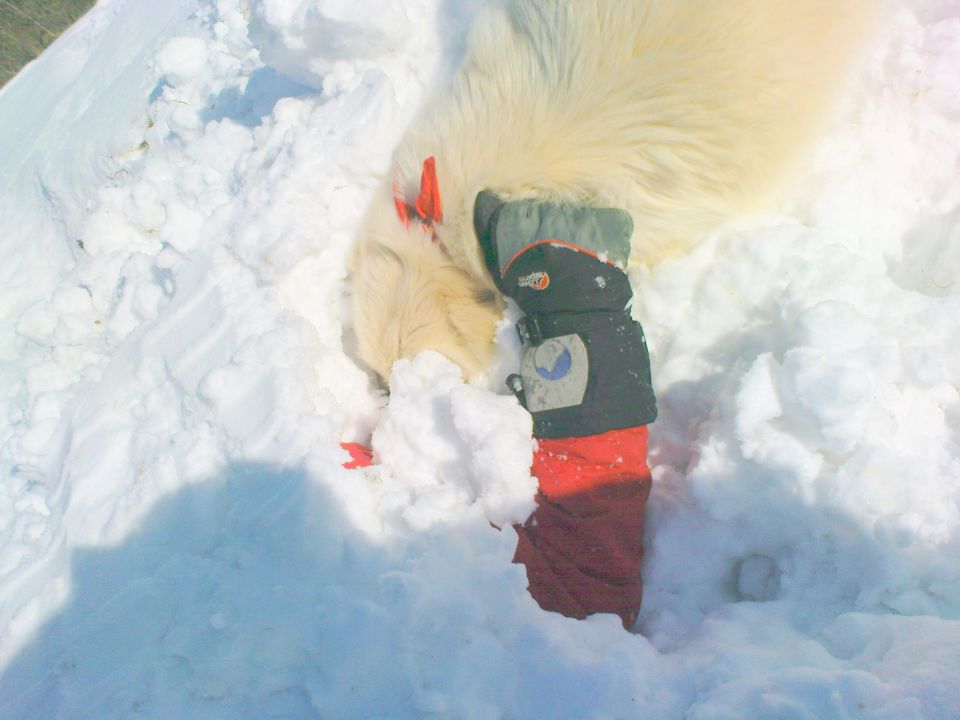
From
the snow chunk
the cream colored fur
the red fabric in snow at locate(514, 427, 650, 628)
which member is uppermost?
the cream colored fur

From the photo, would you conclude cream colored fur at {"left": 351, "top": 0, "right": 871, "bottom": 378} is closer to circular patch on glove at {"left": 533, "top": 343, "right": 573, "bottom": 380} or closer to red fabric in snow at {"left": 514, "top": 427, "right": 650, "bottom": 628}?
circular patch on glove at {"left": 533, "top": 343, "right": 573, "bottom": 380}

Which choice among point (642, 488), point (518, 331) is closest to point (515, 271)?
point (518, 331)

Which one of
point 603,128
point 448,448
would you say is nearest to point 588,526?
point 448,448

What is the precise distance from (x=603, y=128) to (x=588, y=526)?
0.77 meters

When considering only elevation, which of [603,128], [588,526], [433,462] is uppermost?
[603,128]

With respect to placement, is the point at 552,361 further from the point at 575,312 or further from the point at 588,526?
the point at 588,526

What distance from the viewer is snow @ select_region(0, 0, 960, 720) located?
0.87m

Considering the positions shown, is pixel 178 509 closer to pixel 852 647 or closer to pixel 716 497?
pixel 716 497

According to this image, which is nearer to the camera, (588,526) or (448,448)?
(588,526)

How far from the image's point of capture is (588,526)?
3.72 ft

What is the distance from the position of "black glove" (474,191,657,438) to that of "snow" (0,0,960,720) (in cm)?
10

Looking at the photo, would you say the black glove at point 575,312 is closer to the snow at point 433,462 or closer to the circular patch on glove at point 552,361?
the circular patch on glove at point 552,361

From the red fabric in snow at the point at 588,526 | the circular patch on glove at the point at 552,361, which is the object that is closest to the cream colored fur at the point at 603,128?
the circular patch on glove at the point at 552,361

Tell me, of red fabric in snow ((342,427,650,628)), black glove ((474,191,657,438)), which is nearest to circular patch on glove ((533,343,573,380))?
black glove ((474,191,657,438))
